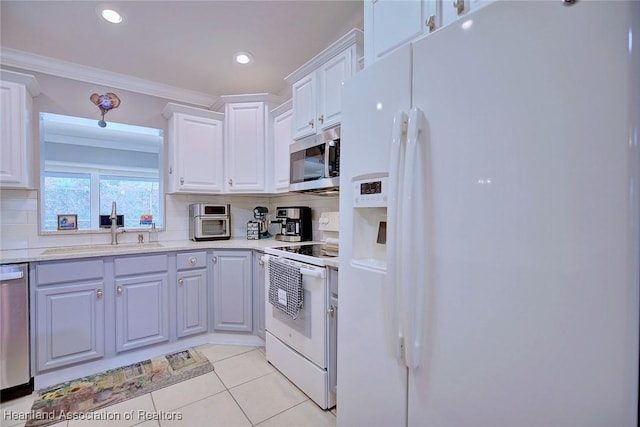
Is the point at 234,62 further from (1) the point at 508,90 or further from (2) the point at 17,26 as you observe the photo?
(1) the point at 508,90

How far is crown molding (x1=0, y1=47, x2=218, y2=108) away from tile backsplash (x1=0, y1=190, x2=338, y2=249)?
1055 millimetres

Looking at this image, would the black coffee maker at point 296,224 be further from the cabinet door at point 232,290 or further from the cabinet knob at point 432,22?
the cabinet knob at point 432,22

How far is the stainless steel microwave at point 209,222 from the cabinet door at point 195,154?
0.19 meters

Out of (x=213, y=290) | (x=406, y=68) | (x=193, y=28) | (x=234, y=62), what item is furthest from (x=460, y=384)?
(x=234, y=62)

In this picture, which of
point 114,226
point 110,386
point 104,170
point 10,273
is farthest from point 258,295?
point 104,170

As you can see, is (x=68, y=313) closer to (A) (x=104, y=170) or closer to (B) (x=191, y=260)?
(B) (x=191, y=260)

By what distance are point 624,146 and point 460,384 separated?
2.45 ft

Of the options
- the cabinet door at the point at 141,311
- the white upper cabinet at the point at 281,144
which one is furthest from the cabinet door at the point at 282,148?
the cabinet door at the point at 141,311

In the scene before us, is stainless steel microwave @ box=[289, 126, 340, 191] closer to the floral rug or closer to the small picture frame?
the floral rug

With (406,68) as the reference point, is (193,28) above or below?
above

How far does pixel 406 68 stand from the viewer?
3.36 ft

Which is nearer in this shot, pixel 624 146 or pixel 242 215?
pixel 624 146

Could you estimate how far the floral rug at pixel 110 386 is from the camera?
67.8 inches

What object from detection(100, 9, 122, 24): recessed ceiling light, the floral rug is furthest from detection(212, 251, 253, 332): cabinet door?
detection(100, 9, 122, 24): recessed ceiling light
